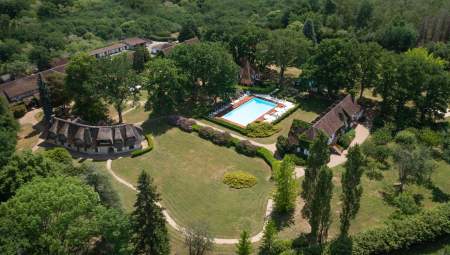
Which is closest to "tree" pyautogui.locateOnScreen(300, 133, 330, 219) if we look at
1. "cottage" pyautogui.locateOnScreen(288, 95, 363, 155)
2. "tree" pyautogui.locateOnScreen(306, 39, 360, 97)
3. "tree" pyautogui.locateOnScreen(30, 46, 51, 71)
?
"cottage" pyautogui.locateOnScreen(288, 95, 363, 155)

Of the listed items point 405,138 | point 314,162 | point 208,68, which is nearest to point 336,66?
point 405,138

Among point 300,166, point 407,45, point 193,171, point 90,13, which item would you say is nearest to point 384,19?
point 407,45

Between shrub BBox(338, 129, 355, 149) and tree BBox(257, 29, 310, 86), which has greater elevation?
tree BBox(257, 29, 310, 86)

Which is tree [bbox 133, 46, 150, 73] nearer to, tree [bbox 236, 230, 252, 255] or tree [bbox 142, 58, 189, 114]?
tree [bbox 142, 58, 189, 114]

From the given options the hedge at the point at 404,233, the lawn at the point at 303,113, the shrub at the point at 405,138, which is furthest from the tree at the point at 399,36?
the hedge at the point at 404,233

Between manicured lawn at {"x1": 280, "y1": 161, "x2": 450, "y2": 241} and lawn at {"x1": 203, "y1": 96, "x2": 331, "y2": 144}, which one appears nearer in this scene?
manicured lawn at {"x1": 280, "y1": 161, "x2": 450, "y2": 241}

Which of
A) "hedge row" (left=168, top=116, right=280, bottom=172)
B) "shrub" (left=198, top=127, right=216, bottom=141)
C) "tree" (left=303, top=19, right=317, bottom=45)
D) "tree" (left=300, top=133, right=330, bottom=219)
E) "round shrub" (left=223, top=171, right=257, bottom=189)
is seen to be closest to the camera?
"tree" (left=300, top=133, right=330, bottom=219)

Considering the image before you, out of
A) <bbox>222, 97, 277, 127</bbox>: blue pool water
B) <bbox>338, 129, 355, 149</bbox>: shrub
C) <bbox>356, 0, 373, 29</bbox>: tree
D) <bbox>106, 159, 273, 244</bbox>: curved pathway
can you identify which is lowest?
<bbox>106, 159, 273, 244</bbox>: curved pathway
